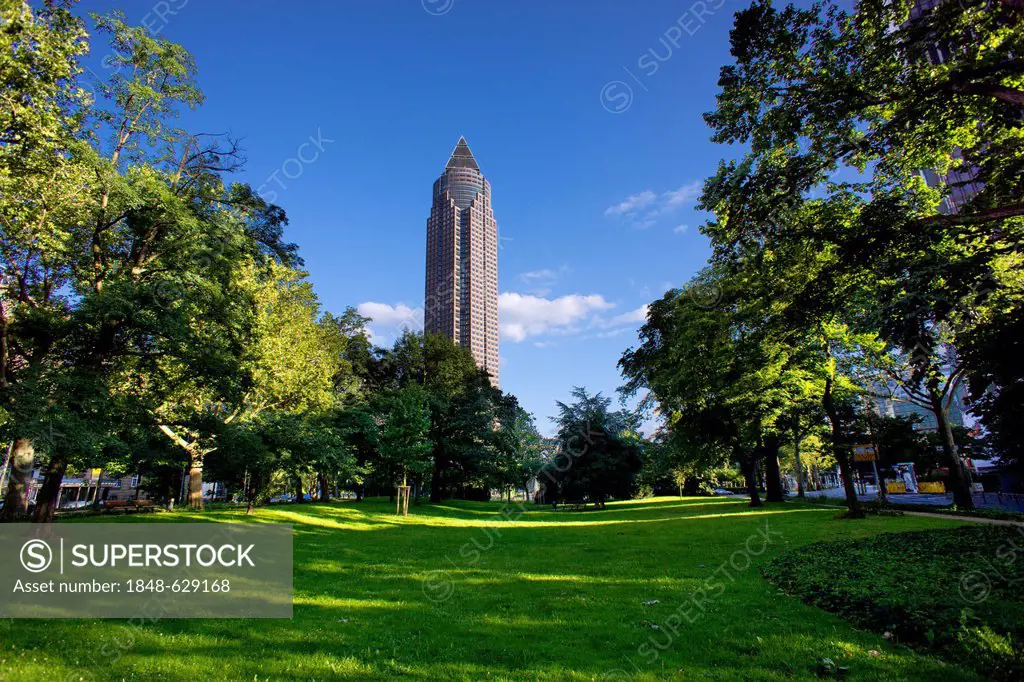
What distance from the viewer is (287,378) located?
31438 mm

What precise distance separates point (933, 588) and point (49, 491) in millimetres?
25119

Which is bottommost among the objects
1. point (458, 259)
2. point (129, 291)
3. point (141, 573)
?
point (141, 573)

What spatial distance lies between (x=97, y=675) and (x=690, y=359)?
3063cm

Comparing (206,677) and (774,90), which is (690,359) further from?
(206,677)

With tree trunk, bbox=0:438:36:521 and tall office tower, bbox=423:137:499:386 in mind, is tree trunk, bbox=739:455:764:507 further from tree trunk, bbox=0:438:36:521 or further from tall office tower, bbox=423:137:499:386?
tall office tower, bbox=423:137:499:386

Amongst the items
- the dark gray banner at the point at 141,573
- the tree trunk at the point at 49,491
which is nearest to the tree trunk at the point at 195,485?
the dark gray banner at the point at 141,573

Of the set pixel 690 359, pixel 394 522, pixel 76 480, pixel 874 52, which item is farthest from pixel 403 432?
pixel 76 480

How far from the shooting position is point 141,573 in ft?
38.6

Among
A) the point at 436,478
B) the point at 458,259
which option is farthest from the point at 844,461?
the point at 458,259

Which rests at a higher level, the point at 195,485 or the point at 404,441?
the point at 404,441

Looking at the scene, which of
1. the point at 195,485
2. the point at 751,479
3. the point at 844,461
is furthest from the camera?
the point at 751,479

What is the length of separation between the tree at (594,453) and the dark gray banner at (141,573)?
28487 mm

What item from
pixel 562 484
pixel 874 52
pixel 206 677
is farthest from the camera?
pixel 562 484

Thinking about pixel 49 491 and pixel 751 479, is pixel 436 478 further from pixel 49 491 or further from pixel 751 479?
pixel 49 491
